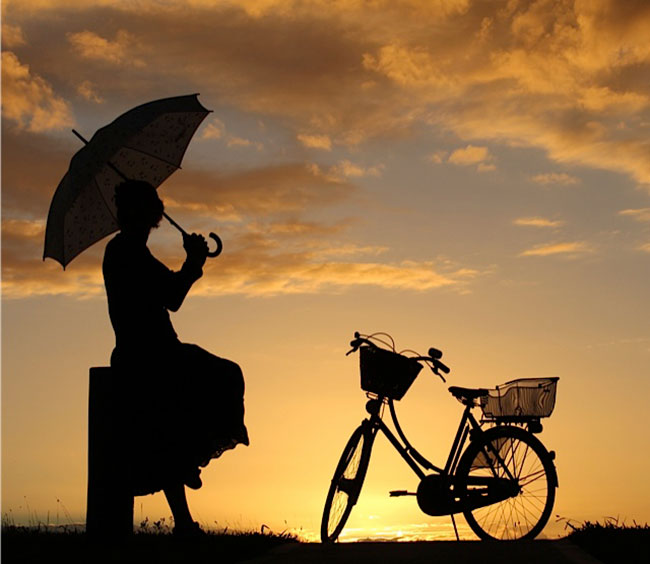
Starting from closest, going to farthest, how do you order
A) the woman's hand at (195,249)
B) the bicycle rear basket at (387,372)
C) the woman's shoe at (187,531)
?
the woman's hand at (195,249) < the woman's shoe at (187,531) < the bicycle rear basket at (387,372)

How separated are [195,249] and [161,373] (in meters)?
1.13

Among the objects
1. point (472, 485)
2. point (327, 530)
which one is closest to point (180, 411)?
point (327, 530)

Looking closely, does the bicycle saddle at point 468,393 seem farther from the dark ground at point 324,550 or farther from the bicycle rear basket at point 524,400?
the dark ground at point 324,550

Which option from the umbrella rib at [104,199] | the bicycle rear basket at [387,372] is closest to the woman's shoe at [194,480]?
the bicycle rear basket at [387,372]

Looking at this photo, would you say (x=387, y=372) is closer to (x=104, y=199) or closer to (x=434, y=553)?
(x=434, y=553)

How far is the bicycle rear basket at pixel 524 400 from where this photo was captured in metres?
9.28

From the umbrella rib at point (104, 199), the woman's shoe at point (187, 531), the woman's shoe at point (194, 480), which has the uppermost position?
the umbrella rib at point (104, 199)

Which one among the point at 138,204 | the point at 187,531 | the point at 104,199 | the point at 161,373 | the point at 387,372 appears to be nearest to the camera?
the point at 138,204

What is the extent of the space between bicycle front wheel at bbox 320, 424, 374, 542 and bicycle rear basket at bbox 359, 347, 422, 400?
489 mm

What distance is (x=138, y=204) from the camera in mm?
7668

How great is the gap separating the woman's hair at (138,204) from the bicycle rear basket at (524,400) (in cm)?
386

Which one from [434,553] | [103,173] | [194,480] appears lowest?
[434,553]

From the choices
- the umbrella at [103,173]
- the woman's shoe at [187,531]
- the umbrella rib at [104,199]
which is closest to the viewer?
the woman's shoe at [187,531]

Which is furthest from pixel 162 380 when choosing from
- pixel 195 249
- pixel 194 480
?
pixel 195 249
